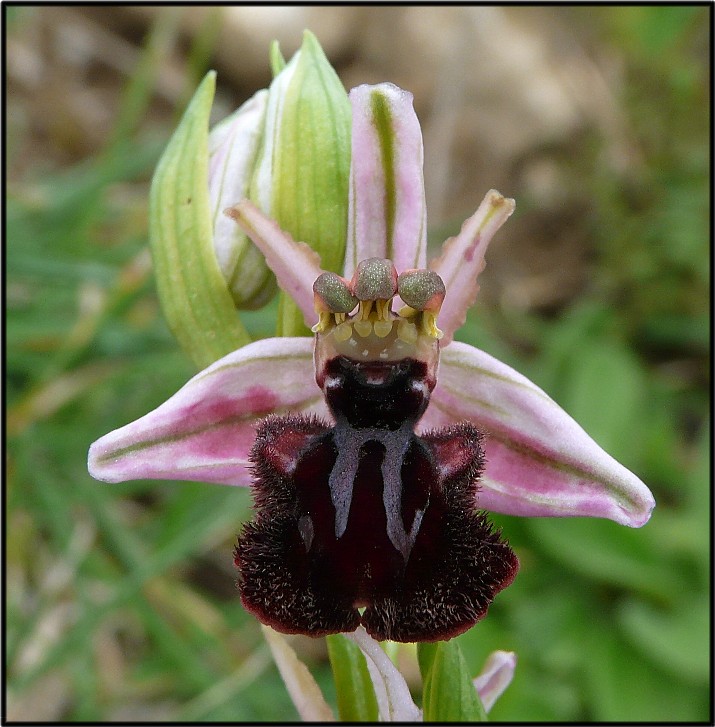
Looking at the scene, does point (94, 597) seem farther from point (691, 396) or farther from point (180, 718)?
point (691, 396)

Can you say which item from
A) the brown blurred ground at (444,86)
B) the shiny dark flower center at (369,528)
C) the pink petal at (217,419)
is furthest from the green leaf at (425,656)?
the brown blurred ground at (444,86)

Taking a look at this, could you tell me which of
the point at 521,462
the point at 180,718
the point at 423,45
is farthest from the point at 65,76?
the point at 521,462

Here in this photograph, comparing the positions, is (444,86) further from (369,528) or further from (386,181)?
(369,528)

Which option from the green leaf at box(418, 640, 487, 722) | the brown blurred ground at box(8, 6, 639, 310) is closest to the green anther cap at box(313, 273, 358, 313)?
the green leaf at box(418, 640, 487, 722)

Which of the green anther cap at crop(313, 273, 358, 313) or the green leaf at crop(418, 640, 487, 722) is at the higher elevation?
the green anther cap at crop(313, 273, 358, 313)

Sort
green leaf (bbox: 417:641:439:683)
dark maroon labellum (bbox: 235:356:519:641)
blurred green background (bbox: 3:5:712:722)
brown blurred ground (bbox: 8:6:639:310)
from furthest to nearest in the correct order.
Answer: brown blurred ground (bbox: 8:6:639:310) → blurred green background (bbox: 3:5:712:722) → green leaf (bbox: 417:641:439:683) → dark maroon labellum (bbox: 235:356:519:641)

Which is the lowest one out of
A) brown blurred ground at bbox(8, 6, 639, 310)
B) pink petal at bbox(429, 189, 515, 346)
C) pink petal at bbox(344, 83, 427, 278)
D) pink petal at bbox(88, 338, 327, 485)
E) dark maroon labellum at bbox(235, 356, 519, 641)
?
dark maroon labellum at bbox(235, 356, 519, 641)

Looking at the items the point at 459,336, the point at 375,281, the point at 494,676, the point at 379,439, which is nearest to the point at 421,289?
the point at 375,281

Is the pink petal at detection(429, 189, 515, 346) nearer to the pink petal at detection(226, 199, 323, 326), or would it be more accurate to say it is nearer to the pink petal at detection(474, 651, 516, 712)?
the pink petal at detection(226, 199, 323, 326)
